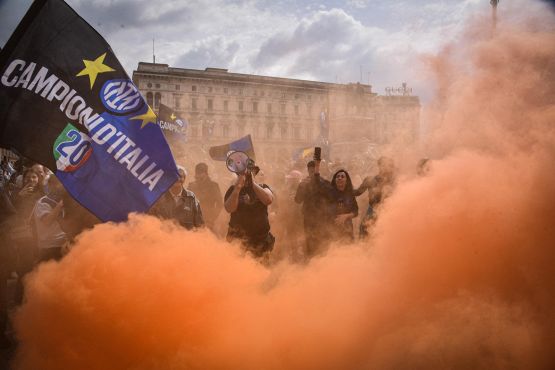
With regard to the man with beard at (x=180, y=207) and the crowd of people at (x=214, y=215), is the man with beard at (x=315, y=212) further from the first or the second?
the man with beard at (x=180, y=207)

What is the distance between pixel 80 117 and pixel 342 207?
405 cm

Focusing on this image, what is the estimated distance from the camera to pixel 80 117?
352 centimetres

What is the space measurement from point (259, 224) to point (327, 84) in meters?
70.3

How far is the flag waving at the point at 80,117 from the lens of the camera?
3.40 meters

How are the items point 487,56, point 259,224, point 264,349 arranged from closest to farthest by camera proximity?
point 264,349
point 487,56
point 259,224

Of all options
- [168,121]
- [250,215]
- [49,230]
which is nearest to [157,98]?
[168,121]

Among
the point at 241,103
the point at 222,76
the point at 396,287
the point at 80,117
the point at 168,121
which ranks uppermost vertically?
the point at 222,76

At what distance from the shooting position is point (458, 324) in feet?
10.2

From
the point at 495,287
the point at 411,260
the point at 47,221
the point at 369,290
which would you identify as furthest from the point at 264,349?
the point at 47,221

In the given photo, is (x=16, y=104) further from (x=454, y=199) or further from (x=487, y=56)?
(x=487, y=56)

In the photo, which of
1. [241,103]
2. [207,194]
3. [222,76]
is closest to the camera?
[207,194]

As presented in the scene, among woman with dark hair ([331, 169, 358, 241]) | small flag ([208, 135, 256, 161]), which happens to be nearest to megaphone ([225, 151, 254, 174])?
woman with dark hair ([331, 169, 358, 241])

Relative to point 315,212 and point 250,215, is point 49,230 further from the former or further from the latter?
point 315,212

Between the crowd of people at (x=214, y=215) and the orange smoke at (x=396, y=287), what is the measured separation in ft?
2.77
